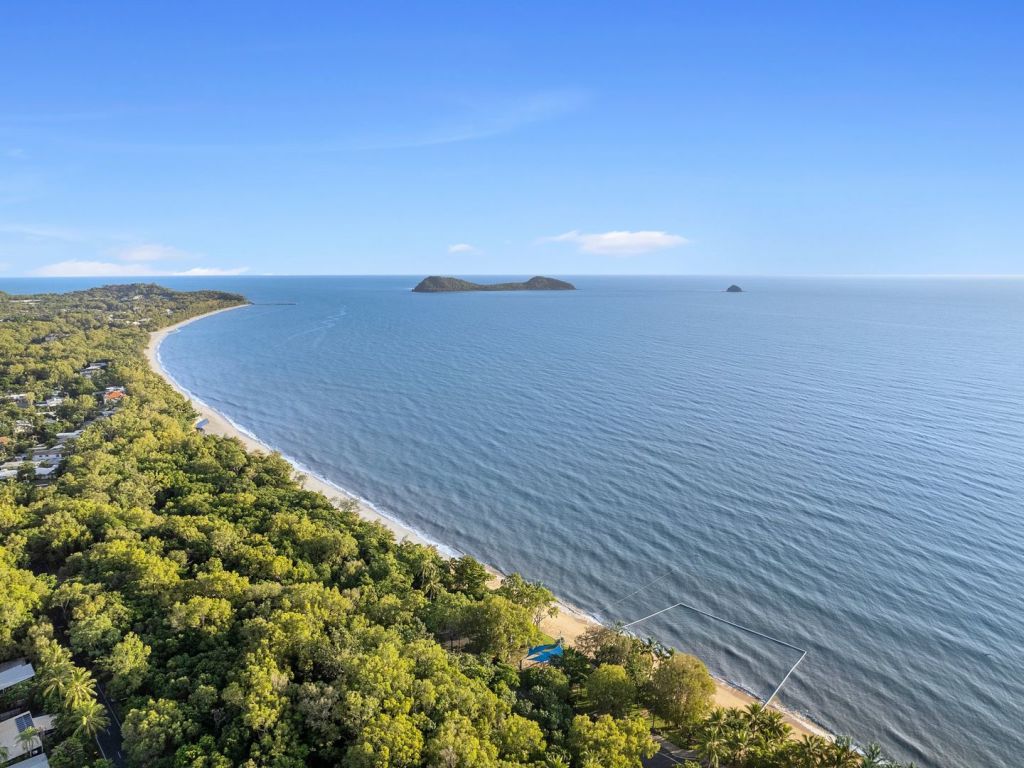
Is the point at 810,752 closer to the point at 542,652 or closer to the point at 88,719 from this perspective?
the point at 542,652

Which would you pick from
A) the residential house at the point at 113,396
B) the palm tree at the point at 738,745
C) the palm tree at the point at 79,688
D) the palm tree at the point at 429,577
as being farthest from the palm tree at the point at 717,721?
the residential house at the point at 113,396

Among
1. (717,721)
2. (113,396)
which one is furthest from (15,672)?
(113,396)

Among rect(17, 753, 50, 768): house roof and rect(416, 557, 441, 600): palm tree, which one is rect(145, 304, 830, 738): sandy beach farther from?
rect(17, 753, 50, 768): house roof

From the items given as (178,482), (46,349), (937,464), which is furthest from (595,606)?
(46,349)

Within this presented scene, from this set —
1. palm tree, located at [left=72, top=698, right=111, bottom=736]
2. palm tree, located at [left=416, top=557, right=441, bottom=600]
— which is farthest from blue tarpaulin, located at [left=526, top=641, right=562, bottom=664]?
palm tree, located at [left=72, top=698, right=111, bottom=736]

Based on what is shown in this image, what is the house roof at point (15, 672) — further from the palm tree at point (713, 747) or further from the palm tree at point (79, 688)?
the palm tree at point (713, 747)
